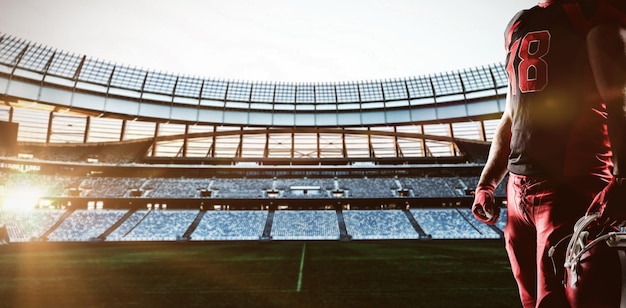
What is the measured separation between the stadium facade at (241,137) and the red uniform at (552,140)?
30822mm

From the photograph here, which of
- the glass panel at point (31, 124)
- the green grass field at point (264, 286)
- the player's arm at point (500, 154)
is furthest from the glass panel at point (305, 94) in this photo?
the player's arm at point (500, 154)

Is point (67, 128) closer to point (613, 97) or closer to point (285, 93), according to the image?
point (285, 93)

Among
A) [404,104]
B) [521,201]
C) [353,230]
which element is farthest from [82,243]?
[404,104]

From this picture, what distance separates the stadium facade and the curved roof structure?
126 millimetres

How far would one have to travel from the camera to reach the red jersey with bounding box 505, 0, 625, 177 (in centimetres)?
150

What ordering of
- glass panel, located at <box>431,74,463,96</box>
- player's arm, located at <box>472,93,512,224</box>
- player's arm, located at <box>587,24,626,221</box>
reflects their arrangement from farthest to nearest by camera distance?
glass panel, located at <box>431,74,463,96</box>, player's arm, located at <box>472,93,512,224</box>, player's arm, located at <box>587,24,626,221</box>

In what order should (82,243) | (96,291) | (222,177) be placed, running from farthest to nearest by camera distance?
(222,177), (82,243), (96,291)

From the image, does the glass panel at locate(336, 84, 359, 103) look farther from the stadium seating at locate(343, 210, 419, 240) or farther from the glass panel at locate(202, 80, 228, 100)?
the stadium seating at locate(343, 210, 419, 240)

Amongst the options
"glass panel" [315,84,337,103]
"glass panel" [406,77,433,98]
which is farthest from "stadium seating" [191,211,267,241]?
"glass panel" [406,77,433,98]

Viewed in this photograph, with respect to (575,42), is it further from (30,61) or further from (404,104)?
(30,61)

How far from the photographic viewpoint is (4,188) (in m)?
30.0

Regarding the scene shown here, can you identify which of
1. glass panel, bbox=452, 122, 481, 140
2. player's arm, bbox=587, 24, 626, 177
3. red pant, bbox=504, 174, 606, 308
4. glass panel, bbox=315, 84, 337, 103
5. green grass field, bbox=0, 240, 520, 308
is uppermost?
glass panel, bbox=315, 84, 337, 103

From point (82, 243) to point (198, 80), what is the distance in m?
22.0

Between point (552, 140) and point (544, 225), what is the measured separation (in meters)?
0.40
